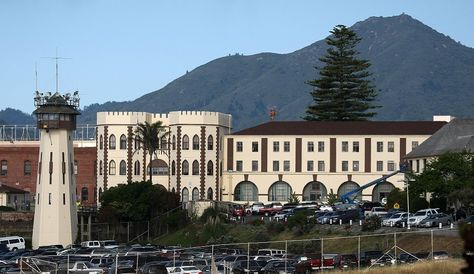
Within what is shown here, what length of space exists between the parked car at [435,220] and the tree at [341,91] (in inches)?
2713

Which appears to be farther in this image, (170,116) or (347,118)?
(347,118)

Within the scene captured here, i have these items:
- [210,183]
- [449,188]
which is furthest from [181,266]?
[210,183]

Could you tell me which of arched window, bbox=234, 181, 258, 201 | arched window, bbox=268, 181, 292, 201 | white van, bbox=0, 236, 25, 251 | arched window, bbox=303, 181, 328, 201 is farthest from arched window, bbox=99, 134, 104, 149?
white van, bbox=0, 236, 25, 251

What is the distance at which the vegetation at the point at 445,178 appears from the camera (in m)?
89.2

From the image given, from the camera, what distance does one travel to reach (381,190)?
4729 inches

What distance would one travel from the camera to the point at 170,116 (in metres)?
126

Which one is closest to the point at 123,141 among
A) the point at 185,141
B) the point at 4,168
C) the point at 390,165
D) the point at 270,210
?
the point at 185,141

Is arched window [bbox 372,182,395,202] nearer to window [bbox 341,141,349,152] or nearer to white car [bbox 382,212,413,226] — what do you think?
window [bbox 341,141,349,152]

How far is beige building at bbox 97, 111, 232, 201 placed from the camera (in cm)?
12238

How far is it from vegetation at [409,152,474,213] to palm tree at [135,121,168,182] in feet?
119

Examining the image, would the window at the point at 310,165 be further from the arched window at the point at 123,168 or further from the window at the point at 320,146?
the arched window at the point at 123,168

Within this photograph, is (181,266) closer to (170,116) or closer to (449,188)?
(449,188)

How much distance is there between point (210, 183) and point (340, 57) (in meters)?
37.4

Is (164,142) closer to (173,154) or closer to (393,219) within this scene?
(173,154)
